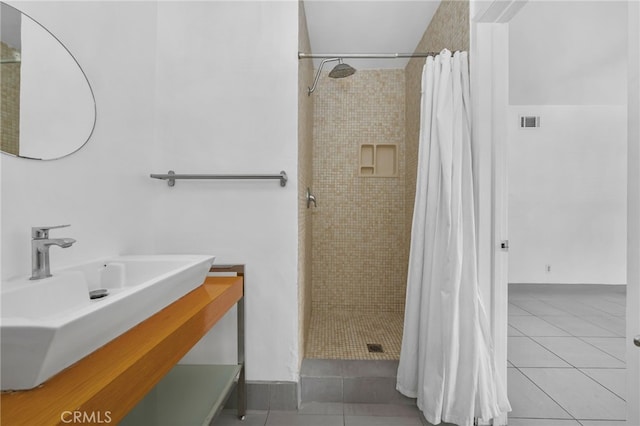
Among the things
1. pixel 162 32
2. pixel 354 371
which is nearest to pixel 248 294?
pixel 354 371

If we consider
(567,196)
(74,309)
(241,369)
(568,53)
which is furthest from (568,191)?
(74,309)

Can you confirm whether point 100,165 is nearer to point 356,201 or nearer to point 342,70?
point 342,70

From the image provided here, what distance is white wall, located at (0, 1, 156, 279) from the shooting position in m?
1.00

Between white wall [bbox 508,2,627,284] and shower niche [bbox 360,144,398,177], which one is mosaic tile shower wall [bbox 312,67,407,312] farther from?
white wall [bbox 508,2,627,284]

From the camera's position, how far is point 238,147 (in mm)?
1761

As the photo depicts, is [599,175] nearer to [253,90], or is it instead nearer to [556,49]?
[556,49]

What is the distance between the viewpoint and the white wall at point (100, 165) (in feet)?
3.30

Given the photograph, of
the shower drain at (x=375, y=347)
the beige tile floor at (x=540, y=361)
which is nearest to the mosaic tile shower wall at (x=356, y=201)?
the beige tile floor at (x=540, y=361)

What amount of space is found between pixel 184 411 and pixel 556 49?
3.97m

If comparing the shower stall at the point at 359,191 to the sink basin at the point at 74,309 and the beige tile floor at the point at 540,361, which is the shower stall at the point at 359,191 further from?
the sink basin at the point at 74,309

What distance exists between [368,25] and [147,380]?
270 centimetres

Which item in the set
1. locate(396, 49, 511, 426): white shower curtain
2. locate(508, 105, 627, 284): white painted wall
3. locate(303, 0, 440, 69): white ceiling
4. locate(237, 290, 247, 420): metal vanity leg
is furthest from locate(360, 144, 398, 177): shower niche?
locate(508, 105, 627, 284): white painted wall

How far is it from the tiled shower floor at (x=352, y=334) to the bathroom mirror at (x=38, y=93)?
1721 millimetres

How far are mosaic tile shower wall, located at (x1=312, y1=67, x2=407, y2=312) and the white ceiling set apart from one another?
0.29 m
